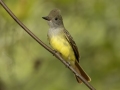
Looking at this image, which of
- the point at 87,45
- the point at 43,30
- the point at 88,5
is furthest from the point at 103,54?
the point at 43,30

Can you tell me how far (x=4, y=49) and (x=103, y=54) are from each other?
1.23 meters

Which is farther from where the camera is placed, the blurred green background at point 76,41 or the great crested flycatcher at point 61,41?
the blurred green background at point 76,41

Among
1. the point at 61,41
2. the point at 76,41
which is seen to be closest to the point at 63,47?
the point at 61,41

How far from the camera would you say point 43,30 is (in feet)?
20.4

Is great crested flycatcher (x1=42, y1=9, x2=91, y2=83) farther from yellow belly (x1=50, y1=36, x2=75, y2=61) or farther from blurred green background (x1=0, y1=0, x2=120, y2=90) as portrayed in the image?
blurred green background (x1=0, y1=0, x2=120, y2=90)

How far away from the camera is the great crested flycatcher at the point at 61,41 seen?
4394mm

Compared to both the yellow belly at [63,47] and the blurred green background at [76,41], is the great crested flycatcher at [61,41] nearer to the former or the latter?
the yellow belly at [63,47]

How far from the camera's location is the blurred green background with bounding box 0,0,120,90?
5242 millimetres

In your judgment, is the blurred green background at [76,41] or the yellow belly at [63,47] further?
the blurred green background at [76,41]

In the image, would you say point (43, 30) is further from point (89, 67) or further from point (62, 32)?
point (62, 32)

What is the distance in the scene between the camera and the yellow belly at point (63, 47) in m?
4.42

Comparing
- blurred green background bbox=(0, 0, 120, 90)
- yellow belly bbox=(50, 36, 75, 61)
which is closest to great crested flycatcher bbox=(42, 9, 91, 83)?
yellow belly bbox=(50, 36, 75, 61)

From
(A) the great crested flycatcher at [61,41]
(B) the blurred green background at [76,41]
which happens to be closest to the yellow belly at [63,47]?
(A) the great crested flycatcher at [61,41]

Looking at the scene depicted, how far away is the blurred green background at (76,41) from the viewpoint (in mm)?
5242
